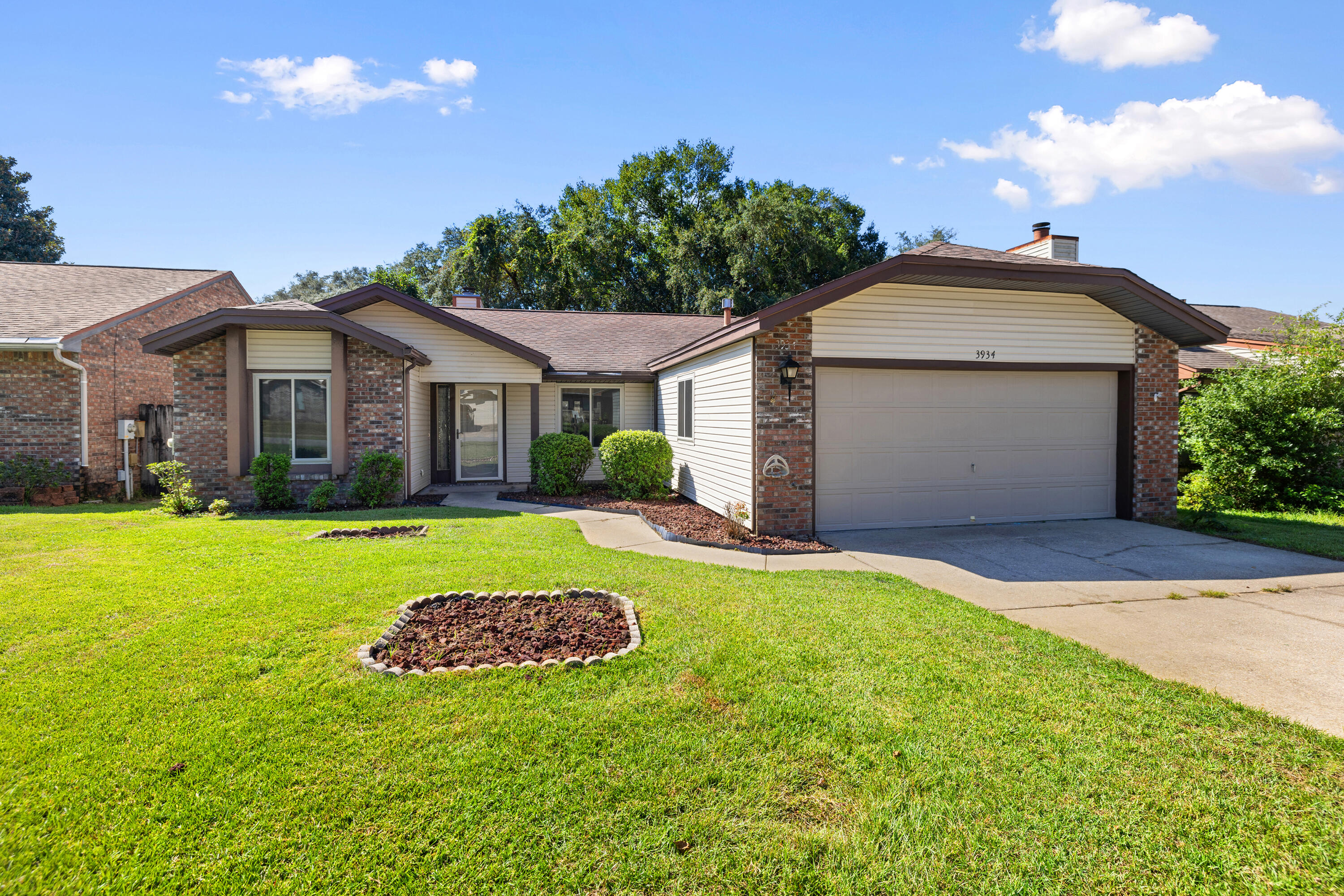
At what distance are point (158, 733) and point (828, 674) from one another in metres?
3.68

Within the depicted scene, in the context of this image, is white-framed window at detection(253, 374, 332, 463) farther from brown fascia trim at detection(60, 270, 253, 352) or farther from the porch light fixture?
the porch light fixture

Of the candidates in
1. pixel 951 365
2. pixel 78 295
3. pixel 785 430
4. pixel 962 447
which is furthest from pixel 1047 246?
pixel 78 295

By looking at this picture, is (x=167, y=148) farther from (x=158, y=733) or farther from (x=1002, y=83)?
(x=1002, y=83)

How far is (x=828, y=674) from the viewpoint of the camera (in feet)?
12.9

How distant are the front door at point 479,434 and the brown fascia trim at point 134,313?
272 inches

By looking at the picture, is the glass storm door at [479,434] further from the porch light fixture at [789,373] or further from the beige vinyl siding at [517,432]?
the porch light fixture at [789,373]

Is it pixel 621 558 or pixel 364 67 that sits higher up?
pixel 364 67

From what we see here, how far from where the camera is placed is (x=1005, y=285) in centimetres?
868

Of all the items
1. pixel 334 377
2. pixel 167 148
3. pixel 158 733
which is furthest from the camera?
pixel 167 148

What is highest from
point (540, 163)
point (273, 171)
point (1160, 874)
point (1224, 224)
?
point (540, 163)

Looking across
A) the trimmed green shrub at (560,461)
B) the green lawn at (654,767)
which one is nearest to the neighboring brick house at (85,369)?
the trimmed green shrub at (560,461)

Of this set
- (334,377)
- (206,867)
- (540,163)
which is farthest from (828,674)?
(540,163)

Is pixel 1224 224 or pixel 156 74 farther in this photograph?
pixel 1224 224

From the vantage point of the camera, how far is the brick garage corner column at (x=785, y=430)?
8000 mm
